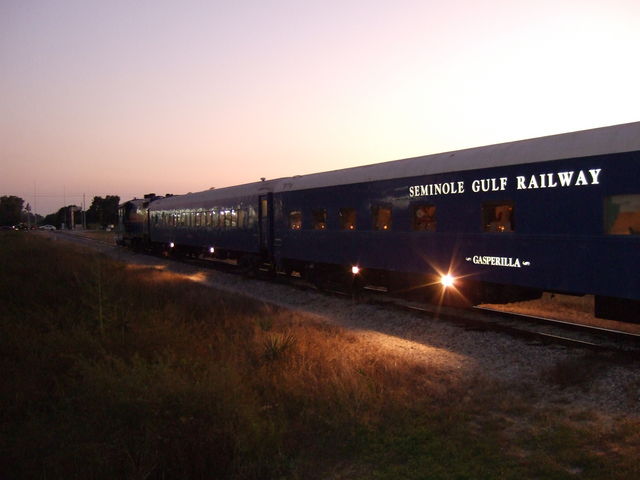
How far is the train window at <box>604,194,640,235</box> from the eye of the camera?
8.05m

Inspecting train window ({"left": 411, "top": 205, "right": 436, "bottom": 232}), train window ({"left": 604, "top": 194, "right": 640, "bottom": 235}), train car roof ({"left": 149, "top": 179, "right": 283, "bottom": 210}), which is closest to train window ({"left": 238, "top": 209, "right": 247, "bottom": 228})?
train car roof ({"left": 149, "top": 179, "right": 283, "bottom": 210})

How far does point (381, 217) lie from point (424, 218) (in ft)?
5.37

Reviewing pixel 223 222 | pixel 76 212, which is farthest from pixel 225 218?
pixel 76 212

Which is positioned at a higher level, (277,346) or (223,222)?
(223,222)

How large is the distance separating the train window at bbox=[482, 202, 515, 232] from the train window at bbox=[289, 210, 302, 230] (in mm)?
7826

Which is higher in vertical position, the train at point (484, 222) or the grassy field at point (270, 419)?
the train at point (484, 222)

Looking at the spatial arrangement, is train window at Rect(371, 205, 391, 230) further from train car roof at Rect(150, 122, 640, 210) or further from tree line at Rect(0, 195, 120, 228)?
tree line at Rect(0, 195, 120, 228)

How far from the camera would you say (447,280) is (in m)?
11.6

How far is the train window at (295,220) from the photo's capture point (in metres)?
17.4

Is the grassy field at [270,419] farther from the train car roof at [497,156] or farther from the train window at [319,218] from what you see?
the train window at [319,218]

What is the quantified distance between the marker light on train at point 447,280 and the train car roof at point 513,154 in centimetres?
235

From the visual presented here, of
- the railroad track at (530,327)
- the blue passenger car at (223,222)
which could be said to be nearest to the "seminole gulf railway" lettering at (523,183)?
the railroad track at (530,327)

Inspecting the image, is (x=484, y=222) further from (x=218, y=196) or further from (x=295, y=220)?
(x=218, y=196)

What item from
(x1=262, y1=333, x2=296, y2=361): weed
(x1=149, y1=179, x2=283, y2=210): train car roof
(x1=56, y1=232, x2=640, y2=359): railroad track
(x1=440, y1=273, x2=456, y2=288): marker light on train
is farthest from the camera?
(x1=149, y1=179, x2=283, y2=210): train car roof
